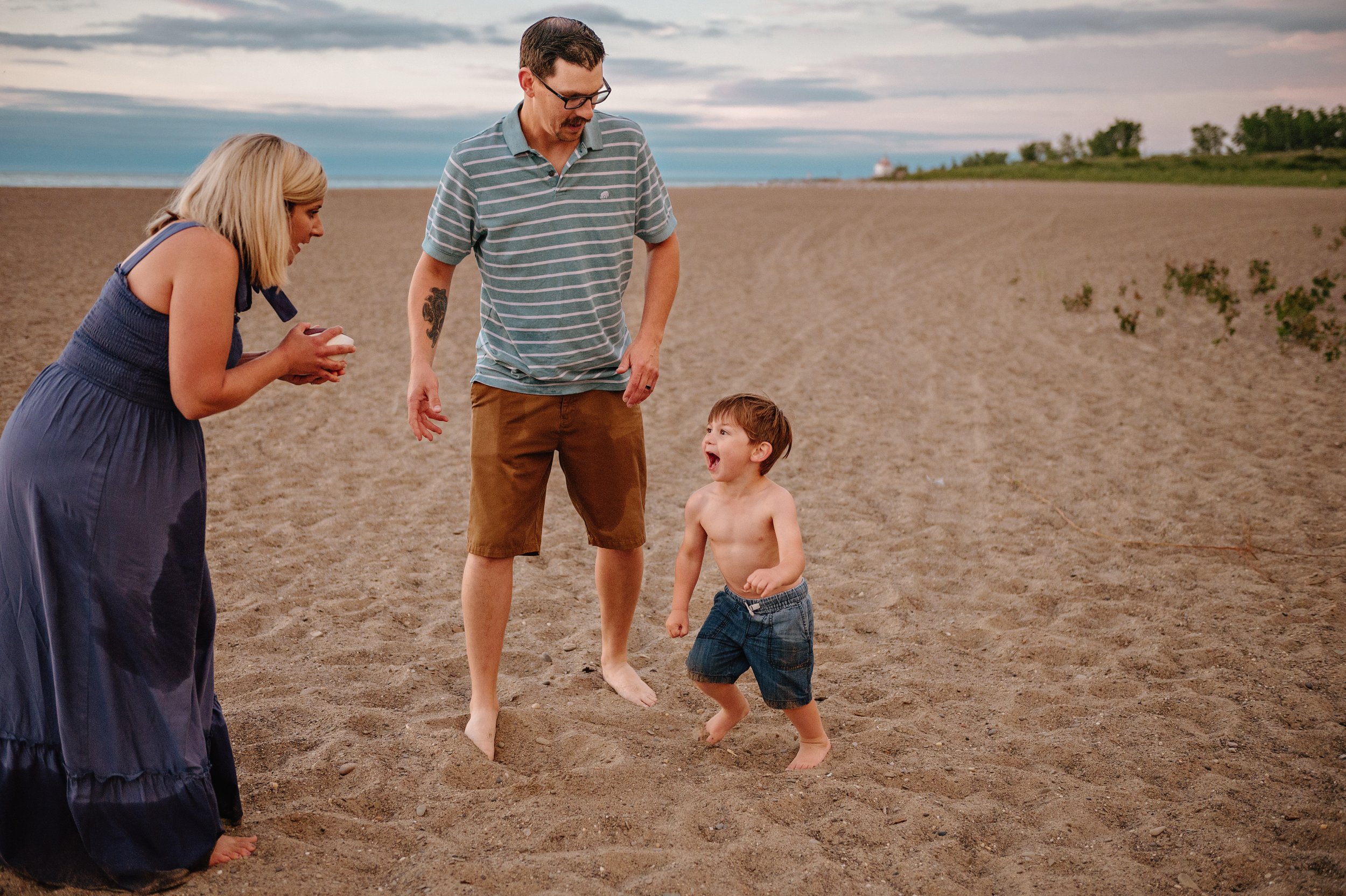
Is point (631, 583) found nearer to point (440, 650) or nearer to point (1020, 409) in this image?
point (440, 650)

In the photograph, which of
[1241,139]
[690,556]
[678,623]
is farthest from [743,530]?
[1241,139]

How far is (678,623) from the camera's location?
115 inches

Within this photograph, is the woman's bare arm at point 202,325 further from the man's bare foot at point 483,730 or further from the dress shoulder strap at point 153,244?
the man's bare foot at point 483,730

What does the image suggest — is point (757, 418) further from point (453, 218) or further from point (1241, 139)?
point (1241, 139)

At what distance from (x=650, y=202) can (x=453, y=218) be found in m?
0.66

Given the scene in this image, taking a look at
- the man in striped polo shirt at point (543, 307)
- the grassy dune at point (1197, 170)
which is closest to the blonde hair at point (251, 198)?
the man in striped polo shirt at point (543, 307)

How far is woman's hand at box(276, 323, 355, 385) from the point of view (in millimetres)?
2471

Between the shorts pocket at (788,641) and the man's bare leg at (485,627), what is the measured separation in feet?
2.97

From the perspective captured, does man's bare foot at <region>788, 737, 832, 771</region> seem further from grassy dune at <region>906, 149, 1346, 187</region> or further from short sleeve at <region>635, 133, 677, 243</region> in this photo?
grassy dune at <region>906, 149, 1346, 187</region>

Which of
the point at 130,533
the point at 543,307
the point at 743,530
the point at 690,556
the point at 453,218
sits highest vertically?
the point at 453,218

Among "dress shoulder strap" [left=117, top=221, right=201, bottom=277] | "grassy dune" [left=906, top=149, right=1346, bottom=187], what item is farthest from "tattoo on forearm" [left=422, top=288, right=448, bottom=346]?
"grassy dune" [left=906, top=149, right=1346, bottom=187]

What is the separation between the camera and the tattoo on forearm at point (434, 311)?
3.11m

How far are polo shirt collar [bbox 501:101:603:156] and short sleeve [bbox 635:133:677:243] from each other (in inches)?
6.5

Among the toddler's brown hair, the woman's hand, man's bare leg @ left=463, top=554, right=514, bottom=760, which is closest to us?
the woman's hand
